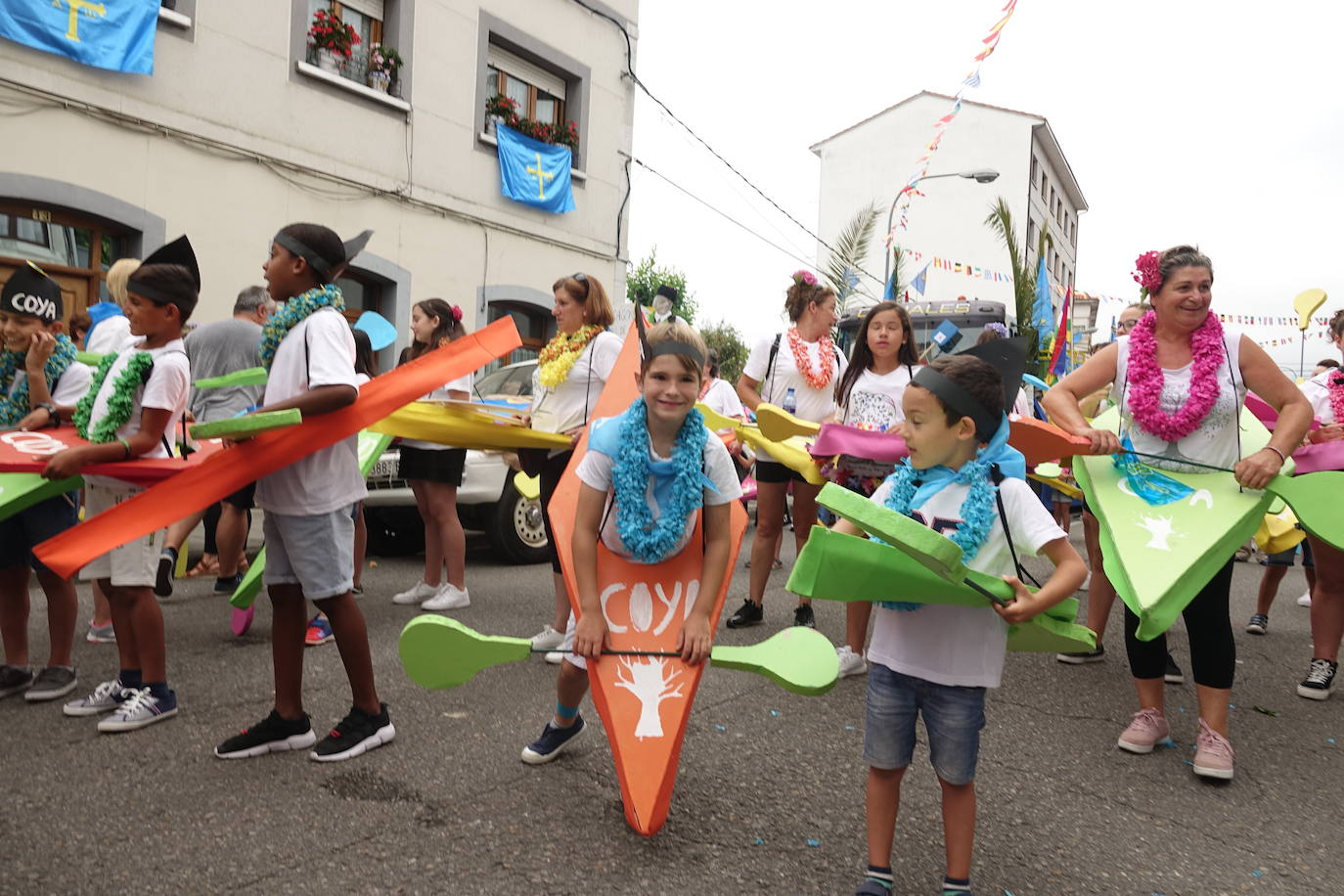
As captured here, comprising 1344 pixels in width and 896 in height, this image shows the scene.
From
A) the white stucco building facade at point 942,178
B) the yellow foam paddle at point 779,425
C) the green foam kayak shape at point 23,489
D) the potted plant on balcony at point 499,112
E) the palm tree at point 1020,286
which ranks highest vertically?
the white stucco building facade at point 942,178

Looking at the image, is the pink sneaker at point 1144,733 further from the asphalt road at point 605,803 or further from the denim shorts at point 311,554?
the denim shorts at point 311,554

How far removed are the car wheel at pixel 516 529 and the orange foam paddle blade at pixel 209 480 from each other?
3.83m

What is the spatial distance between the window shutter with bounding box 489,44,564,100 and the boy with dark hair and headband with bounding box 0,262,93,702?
10249 millimetres

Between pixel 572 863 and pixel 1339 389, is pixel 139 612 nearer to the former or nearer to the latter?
pixel 572 863

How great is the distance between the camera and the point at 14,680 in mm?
3969

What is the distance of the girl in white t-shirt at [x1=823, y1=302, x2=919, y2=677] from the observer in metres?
4.44

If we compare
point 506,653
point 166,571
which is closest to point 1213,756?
point 506,653

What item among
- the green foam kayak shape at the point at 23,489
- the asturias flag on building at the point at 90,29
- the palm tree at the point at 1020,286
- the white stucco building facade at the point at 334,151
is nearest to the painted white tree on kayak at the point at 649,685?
the green foam kayak shape at the point at 23,489

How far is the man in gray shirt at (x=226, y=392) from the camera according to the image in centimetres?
575

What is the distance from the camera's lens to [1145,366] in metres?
3.68

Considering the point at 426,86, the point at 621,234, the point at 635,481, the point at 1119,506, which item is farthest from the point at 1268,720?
the point at 621,234

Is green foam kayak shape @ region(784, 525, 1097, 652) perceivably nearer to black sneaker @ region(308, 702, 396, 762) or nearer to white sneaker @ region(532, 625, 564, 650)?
black sneaker @ region(308, 702, 396, 762)

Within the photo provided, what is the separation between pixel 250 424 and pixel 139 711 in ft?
4.36

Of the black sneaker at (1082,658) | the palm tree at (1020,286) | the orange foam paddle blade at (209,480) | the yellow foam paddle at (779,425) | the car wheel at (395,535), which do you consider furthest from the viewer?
the palm tree at (1020,286)
